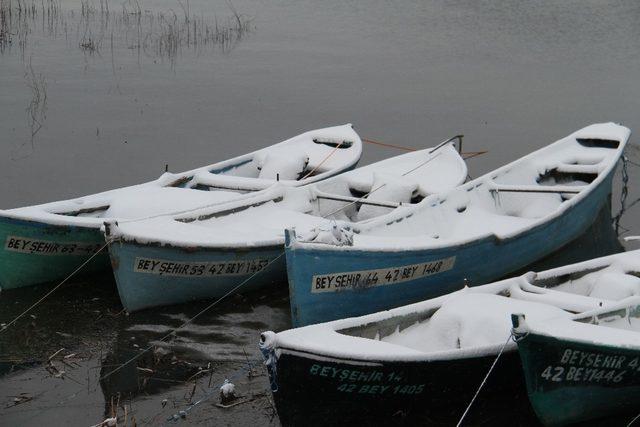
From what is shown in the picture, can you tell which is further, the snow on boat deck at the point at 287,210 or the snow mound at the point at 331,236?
the snow on boat deck at the point at 287,210

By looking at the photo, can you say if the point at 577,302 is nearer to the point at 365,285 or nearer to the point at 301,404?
the point at 365,285

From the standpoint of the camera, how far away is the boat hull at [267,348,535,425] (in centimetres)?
809

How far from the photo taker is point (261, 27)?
28891 millimetres

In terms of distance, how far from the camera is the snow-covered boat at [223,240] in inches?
423

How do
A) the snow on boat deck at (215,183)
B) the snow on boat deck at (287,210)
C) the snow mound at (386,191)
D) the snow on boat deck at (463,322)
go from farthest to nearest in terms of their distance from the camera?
the snow mound at (386,191) → the snow on boat deck at (215,183) → the snow on boat deck at (287,210) → the snow on boat deck at (463,322)

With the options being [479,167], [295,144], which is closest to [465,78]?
[479,167]

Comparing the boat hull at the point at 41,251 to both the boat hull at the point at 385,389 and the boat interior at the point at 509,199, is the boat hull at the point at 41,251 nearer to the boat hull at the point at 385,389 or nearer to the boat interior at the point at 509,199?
the boat interior at the point at 509,199

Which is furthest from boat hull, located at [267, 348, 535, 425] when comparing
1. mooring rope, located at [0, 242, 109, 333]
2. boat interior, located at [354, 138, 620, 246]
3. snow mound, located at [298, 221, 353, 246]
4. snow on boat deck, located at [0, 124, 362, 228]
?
snow on boat deck, located at [0, 124, 362, 228]

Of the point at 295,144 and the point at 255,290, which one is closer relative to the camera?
the point at 255,290

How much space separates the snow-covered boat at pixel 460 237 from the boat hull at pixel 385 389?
1.78 m

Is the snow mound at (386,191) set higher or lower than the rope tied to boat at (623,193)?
higher

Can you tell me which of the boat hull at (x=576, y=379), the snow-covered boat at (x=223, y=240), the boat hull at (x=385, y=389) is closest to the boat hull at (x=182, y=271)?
the snow-covered boat at (x=223, y=240)

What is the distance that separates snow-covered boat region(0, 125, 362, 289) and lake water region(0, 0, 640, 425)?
A: 369 millimetres

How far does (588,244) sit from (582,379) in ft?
19.8
